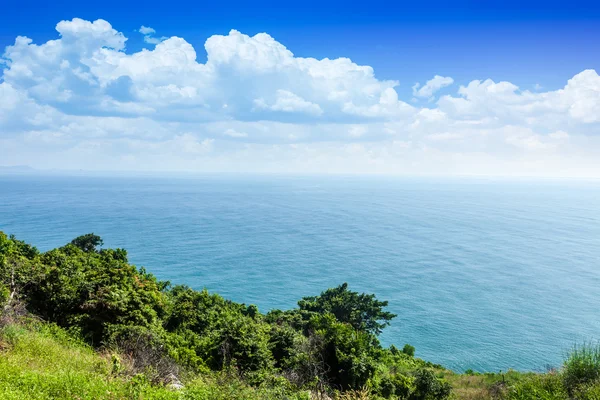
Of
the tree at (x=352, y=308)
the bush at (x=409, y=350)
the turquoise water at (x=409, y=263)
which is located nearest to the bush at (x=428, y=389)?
the tree at (x=352, y=308)

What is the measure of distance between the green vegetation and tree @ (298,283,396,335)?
1433 centimetres

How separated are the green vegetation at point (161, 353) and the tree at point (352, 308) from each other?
14.3 m

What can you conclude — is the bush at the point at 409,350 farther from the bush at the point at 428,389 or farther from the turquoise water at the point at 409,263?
the bush at the point at 428,389

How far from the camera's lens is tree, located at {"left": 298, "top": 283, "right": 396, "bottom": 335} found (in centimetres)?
4350

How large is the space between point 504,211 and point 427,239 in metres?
90.8

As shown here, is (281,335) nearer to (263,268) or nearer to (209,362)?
(209,362)

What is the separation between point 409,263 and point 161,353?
7103 cm

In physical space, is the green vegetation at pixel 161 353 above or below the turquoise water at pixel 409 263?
above

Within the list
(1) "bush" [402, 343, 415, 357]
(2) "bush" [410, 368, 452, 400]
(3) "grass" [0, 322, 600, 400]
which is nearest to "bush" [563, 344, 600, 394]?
(3) "grass" [0, 322, 600, 400]

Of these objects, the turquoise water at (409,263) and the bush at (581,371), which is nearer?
the bush at (581,371)

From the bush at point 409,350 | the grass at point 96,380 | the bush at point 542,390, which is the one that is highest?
the grass at point 96,380

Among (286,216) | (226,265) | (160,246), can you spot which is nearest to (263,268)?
(226,265)

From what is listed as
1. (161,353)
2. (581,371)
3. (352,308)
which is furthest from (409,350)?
(161,353)

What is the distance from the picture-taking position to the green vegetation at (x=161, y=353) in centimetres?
1151
